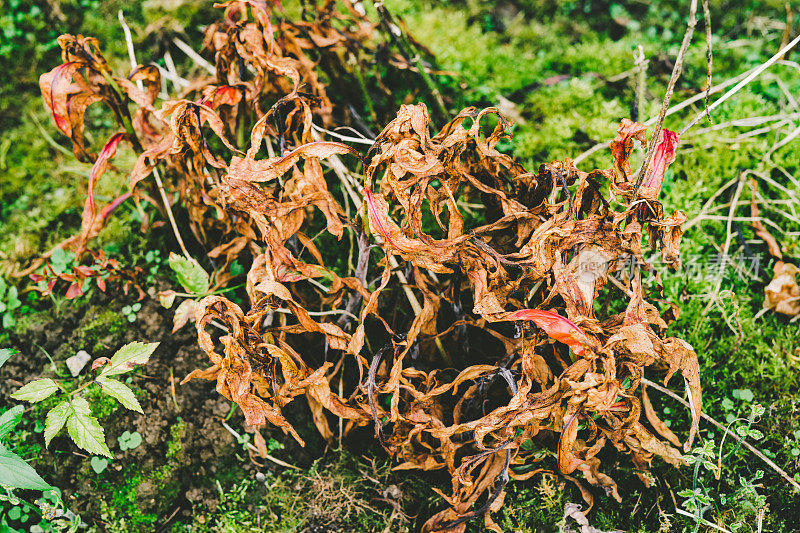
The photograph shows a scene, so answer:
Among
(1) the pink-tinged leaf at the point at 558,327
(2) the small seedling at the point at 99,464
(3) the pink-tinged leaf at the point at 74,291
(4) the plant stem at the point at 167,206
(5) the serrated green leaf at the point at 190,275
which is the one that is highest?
(4) the plant stem at the point at 167,206

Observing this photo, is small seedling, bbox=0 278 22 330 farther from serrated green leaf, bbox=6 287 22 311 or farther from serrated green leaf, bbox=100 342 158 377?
serrated green leaf, bbox=100 342 158 377

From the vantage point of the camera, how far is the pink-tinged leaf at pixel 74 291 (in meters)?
1.97

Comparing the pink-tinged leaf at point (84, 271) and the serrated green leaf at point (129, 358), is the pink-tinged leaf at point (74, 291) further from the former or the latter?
Result: the serrated green leaf at point (129, 358)

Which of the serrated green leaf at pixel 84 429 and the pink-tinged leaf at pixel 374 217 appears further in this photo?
the serrated green leaf at pixel 84 429

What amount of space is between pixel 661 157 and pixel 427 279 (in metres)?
0.80

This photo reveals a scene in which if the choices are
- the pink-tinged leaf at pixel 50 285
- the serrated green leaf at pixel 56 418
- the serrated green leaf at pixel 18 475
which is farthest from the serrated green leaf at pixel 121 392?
the pink-tinged leaf at pixel 50 285

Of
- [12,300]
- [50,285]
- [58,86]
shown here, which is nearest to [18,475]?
[50,285]

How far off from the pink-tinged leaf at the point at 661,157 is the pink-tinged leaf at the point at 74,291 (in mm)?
2081

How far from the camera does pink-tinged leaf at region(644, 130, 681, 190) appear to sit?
144 centimetres

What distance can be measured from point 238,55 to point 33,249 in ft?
4.49

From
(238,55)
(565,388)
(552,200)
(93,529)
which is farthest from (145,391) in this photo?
(552,200)

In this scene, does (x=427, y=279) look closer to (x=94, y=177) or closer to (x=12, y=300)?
(x=94, y=177)

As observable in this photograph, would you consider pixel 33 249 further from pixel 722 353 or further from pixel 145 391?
pixel 722 353

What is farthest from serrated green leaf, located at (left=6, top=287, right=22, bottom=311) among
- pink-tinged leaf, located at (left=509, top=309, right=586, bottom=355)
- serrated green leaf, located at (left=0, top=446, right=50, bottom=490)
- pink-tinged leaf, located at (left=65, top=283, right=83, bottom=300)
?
pink-tinged leaf, located at (left=509, top=309, right=586, bottom=355)
